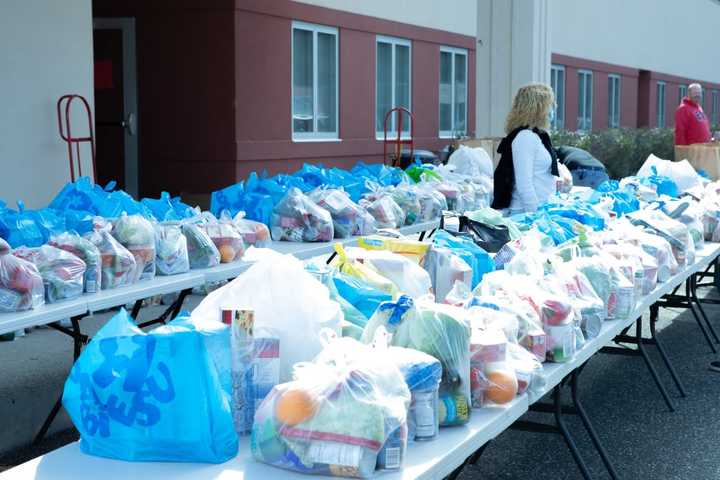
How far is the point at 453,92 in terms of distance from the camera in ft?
54.7

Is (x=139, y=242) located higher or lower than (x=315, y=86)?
lower

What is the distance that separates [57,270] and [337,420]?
217 centimetres

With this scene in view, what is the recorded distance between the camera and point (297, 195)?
571 centimetres

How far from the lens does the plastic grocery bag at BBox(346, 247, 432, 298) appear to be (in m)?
3.29

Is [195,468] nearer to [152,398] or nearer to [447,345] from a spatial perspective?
[152,398]

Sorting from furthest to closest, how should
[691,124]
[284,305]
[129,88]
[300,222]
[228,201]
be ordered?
[129,88] → [691,124] → [228,201] → [300,222] → [284,305]

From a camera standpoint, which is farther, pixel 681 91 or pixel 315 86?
pixel 681 91

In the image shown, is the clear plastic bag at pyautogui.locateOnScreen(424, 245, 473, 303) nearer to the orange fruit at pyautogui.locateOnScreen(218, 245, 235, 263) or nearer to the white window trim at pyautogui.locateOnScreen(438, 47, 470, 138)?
the orange fruit at pyautogui.locateOnScreen(218, 245, 235, 263)

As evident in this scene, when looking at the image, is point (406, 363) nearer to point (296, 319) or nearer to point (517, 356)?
point (296, 319)

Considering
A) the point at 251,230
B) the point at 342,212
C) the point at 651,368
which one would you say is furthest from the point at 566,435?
the point at 342,212

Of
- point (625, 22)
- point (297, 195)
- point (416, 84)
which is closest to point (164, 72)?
point (416, 84)

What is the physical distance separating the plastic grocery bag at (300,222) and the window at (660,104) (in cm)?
2250

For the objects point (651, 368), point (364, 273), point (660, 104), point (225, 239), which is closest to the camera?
point (364, 273)

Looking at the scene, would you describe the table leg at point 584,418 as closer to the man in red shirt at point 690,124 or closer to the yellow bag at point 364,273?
the yellow bag at point 364,273
